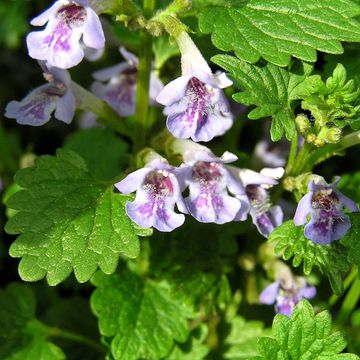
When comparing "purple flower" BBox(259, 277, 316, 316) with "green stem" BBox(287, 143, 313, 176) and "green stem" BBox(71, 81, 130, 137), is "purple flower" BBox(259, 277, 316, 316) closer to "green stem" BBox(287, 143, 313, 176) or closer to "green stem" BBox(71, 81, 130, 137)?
"green stem" BBox(287, 143, 313, 176)

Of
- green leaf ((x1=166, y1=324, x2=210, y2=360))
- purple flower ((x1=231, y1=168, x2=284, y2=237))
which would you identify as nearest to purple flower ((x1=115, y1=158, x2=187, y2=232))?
purple flower ((x1=231, y1=168, x2=284, y2=237))

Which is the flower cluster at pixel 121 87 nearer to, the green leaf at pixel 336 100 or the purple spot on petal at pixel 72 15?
the purple spot on petal at pixel 72 15

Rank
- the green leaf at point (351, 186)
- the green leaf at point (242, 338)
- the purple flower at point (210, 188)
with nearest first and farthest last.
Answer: the purple flower at point (210, 188)
the green leaf at point (351, 186)
the green leaf at point (242, 338)

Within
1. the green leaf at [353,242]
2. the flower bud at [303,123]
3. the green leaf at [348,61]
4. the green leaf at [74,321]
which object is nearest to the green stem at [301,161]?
the flower bud at [303,123]

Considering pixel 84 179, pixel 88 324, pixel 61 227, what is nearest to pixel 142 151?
pixel 84 179

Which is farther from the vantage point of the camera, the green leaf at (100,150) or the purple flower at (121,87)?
the green leaf at (100,150)

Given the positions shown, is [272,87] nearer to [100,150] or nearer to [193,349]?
[193,349]
